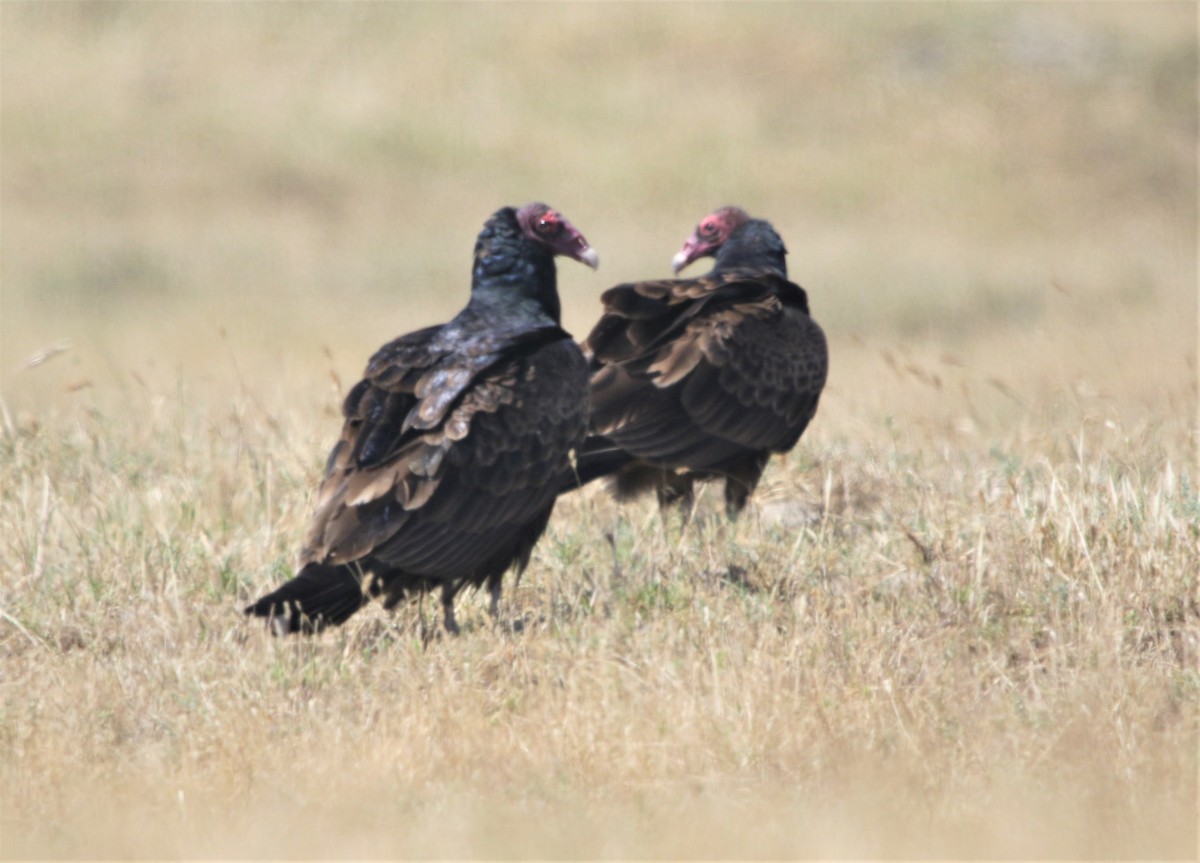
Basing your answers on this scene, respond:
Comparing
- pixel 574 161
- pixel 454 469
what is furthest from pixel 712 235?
pixel 574 161

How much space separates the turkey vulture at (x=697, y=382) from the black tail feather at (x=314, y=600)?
1.51 m

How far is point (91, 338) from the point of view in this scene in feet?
52.9

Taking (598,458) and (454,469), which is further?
(598,458)

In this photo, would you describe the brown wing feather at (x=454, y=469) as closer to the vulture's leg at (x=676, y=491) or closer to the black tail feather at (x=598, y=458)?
the black tail feather at (x=598, y=458)

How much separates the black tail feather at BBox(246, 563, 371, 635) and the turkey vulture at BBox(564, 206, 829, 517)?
151 cm

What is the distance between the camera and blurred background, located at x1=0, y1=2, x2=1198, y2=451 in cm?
1777

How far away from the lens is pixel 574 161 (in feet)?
91.5

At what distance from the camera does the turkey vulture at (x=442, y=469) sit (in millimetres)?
4402

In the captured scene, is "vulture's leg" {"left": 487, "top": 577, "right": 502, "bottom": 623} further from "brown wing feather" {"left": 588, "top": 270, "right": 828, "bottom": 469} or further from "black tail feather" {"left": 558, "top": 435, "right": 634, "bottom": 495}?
"brown wing feather" {"left": 588, "top": 270, "right": 828, "bottom": 469}

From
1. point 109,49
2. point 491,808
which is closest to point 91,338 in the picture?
point 491,808

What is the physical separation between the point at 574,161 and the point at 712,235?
69.5 feet

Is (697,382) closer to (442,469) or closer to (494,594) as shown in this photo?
(494,594)

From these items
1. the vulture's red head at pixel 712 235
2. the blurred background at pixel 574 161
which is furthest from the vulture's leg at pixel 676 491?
the blurred background at pixel 574 161

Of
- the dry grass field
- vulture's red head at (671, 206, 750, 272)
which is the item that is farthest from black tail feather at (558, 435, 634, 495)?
vulture's red head at (671, 206, 750, 272)
